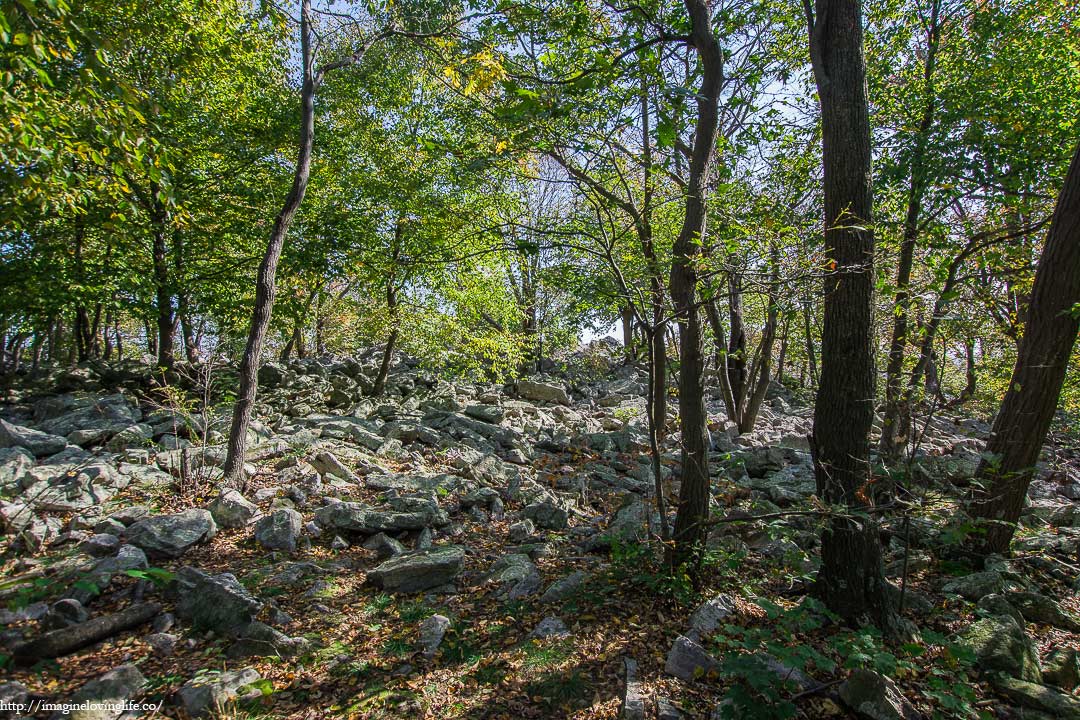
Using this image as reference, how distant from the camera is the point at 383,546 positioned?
16.1 ft

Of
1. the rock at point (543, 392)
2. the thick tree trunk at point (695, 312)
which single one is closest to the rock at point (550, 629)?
the thick tree trunk at point (695, 312)

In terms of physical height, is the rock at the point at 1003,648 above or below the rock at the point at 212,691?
above

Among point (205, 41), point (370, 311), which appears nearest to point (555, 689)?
point (370, 311)

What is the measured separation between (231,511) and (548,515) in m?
3.12

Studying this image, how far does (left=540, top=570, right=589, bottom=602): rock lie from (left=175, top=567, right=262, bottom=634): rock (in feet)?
6.68

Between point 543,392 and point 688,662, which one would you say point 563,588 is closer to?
point 688,662

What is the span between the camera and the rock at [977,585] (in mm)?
4215

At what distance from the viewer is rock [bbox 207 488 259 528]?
5.08 metres

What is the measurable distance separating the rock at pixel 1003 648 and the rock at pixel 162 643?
A: 481 cm

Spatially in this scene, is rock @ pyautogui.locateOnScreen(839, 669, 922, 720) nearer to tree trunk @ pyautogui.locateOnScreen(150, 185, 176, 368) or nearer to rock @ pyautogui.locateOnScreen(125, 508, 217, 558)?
rock @ pyautogui.locateOnScreen(125, 508, 217, 558)

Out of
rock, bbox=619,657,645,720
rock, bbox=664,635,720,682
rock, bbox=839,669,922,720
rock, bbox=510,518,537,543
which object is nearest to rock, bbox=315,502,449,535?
rock, bbox=510,518,537,543

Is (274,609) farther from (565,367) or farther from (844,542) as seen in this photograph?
(565,367)

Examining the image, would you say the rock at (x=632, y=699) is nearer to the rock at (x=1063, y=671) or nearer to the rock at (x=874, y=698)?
the rock at (x=874, y=698)

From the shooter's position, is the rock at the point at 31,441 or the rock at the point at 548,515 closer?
the rock at the point at 548,515
